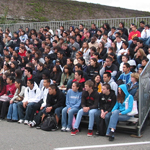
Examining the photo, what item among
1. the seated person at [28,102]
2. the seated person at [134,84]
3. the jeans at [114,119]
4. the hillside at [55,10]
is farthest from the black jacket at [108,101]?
the hillside at [55,10]

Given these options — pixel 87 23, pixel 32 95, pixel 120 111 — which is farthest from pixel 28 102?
pixel 87 23

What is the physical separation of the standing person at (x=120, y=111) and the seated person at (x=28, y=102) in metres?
2.97

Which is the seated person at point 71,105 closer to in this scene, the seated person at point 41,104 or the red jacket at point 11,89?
the seated person at point 41,104

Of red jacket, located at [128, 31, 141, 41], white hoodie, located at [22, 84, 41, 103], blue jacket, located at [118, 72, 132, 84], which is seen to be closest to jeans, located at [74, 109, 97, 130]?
blue jacket, located at [118, 72, 132, 84]

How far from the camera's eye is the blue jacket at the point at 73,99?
26.8ft

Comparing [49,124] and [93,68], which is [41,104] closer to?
[49,124]

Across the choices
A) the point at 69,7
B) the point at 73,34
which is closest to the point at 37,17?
the point at 69,7

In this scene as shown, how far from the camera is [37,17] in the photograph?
24688mm

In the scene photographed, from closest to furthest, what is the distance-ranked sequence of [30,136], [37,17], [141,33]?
[30,136], [141,33], [37,17]

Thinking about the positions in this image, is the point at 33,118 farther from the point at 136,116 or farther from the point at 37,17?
the point at 37,17

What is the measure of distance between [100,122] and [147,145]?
155cm

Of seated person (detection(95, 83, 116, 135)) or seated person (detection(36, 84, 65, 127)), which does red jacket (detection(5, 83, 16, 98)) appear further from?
seated person (detection(95, 83, 116, 135))

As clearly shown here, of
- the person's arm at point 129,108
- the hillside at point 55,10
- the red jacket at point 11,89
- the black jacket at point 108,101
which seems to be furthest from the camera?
the hillside at point 55,10

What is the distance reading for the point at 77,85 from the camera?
8281mm
